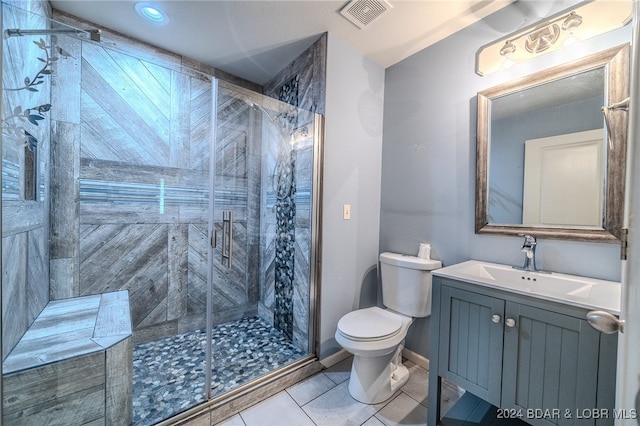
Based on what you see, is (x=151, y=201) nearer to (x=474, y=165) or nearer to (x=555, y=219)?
(x=474, y=165)

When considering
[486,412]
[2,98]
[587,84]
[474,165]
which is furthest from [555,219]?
[2,98]

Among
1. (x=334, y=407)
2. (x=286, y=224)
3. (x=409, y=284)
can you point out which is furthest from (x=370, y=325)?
(x=286, y=224)

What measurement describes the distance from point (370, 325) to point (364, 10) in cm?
201

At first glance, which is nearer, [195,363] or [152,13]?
[152,13]

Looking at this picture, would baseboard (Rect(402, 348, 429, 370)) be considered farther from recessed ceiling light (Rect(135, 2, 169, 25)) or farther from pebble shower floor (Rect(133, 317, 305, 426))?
recessed ceiling light (Rect(135, 2, 169, 25))

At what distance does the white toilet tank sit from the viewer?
172 cm

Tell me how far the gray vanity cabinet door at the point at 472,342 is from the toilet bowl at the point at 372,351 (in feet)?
0.99

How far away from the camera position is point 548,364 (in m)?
1.00

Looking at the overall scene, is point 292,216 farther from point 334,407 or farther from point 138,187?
point 334,407

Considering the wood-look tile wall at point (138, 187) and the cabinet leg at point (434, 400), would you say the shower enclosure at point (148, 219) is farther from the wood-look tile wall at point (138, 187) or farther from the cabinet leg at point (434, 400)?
the cabinet leg at point (434, 400)

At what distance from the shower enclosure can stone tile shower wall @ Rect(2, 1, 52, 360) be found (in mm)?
14

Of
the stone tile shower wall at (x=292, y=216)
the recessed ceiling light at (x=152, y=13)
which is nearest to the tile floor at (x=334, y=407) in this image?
the stone tile shower wall at (x=292, y=216)

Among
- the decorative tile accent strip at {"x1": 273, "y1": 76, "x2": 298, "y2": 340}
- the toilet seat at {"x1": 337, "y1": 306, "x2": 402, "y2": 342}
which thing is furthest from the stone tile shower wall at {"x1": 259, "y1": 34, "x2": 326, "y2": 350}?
the toilet seat at {"x1": 337, "y1": 306, "x2": 402, "y2": 342}

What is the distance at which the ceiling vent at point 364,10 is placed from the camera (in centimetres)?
A: 153
